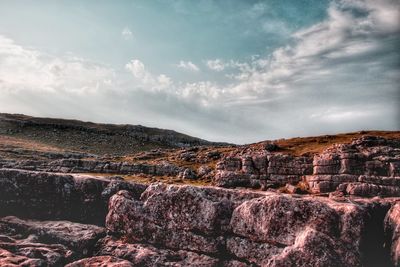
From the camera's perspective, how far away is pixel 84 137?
552 ft

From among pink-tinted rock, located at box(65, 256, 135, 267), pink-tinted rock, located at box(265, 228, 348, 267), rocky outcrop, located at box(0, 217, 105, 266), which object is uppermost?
pink-tinted rock, located at box(265, 228, 348, 267)

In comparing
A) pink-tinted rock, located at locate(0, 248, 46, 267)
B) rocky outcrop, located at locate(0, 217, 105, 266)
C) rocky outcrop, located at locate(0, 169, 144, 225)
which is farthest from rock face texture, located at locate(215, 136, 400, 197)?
pink-tinted rock, located at locate(0, 248, 46, 267)

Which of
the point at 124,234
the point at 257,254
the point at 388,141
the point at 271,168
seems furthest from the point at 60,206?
the point at 388,141

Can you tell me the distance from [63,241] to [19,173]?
1191 centimetres

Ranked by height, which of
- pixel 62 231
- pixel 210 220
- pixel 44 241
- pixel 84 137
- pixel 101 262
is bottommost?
pixel 101 262

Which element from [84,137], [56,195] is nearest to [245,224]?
[56,195]

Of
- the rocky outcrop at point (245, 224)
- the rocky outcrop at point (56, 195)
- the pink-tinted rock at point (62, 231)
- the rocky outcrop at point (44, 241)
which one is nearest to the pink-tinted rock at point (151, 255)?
the rocky outcrop at point (245, 224)

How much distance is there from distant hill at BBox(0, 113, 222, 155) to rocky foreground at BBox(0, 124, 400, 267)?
10005cm

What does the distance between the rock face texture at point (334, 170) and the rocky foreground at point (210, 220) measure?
6.5 inches

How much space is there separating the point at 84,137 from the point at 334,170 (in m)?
137

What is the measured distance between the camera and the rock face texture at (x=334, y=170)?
150 ft

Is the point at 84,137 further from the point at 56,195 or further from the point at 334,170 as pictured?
the point at 334,170

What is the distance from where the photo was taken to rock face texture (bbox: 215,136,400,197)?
150ft

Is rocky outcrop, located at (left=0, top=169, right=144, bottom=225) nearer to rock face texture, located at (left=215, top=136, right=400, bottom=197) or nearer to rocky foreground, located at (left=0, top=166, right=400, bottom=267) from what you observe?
rocky foreground, located at (left=0, top=166, right=400, bottom=267)
